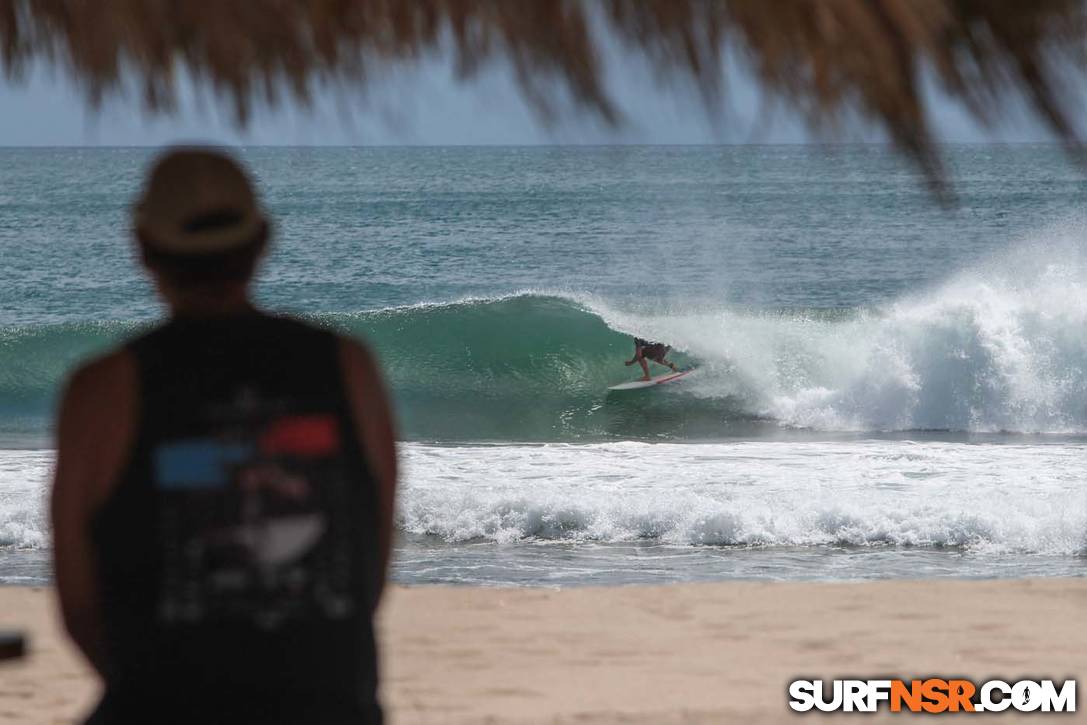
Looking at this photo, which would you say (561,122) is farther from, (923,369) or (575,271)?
(575,271)

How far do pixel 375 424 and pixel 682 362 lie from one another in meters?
16.3

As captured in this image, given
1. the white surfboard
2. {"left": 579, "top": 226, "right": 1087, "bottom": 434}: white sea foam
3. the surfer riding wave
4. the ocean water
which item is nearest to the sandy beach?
the ocean water

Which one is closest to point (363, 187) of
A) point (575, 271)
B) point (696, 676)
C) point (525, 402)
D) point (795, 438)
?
point (575, 271)

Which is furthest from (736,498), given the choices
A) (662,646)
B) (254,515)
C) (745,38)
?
(254,515)

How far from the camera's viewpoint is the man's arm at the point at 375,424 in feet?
4.90

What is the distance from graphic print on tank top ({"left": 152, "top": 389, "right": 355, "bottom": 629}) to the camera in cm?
142

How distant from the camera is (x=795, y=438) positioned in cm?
1418

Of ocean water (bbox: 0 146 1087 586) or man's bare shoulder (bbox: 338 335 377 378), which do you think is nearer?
man's bare shoulder (bbox: 338 335 377 378)

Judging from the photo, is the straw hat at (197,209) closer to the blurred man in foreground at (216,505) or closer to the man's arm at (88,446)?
the blurred man in foreground at (216,505)

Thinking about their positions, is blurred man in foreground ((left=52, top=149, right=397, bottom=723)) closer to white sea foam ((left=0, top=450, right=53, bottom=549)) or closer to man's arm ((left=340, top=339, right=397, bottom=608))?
man's arm ((left=340, top=339, right=397, bottom=608))

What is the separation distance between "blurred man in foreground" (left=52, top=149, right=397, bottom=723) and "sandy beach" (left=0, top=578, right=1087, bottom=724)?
8.14 ft

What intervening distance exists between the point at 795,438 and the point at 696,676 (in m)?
10.1
